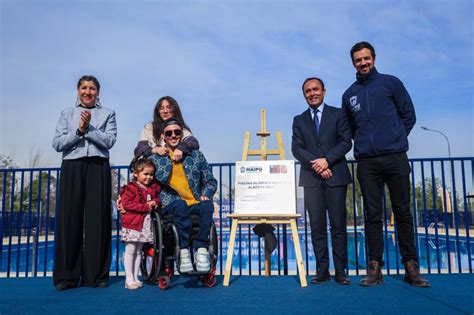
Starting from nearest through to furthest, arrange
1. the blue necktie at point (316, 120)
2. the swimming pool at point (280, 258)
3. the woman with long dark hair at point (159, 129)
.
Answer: the woman with long dark hair at point (159, 129) < the blue necktie at point (316, 120) < the swimming pool at point (280, 258)

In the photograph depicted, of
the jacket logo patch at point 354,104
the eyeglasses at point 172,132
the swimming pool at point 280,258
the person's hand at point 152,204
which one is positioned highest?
the jacket logo patch at point 354,104

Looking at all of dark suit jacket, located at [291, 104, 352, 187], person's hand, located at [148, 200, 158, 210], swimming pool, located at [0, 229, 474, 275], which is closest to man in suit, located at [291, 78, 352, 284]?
dark suit jacket, located at [291, 104, 352, 187]

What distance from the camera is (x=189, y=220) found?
9.90 feet

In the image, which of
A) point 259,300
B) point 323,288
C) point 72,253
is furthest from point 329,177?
point 72,253

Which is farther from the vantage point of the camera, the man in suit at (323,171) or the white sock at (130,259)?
the man in suit at (323,171)

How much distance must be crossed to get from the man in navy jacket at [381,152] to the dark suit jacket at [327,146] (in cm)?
Result: 12

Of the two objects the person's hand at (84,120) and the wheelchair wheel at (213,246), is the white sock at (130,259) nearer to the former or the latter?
the wheelchair wheel at (213,246)

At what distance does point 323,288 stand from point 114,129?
2177 mm

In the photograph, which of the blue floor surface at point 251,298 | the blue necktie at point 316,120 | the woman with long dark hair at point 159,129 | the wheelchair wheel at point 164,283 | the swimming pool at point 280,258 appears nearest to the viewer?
the blue floor surface at point 251,298

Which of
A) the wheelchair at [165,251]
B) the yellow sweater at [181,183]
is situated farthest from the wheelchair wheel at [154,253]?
the yellow sweater at [181,183]

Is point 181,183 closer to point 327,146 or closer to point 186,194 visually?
point 186,194

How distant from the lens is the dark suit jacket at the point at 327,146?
3.18m

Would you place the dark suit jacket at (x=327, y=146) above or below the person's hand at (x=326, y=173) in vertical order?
above

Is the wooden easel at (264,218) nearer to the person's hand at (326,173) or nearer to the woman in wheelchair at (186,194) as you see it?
the woman in wheelchair at (186,194)
